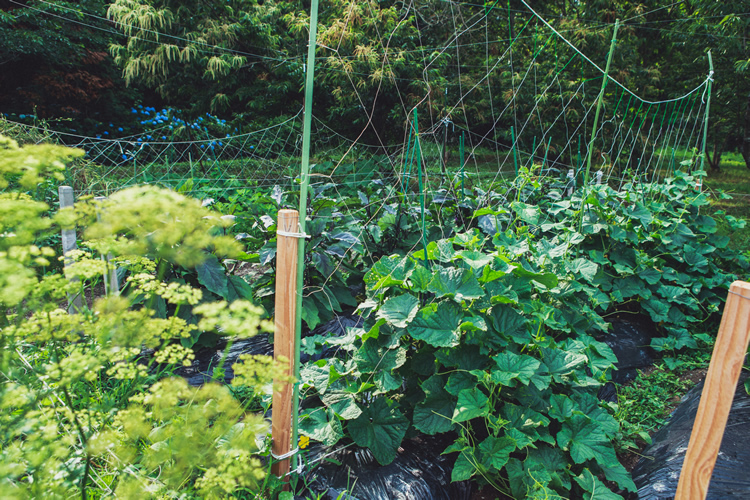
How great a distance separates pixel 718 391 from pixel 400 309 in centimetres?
82

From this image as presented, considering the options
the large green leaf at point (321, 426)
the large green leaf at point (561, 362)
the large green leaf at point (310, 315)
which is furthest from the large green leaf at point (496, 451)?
the large green leaf at point (310, 315)

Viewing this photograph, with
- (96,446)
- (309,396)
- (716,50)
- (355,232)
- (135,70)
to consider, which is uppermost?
(716,50)

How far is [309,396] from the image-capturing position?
149 cm

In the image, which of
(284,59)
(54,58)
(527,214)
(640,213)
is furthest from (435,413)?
(54,58)

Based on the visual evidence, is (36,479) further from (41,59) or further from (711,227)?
(41,59)

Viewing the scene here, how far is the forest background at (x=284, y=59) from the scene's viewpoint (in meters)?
7.41

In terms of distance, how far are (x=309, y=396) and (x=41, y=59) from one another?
10295 mm

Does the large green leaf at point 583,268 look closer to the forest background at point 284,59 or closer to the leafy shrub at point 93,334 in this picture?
the leafy shrub at point 93,334

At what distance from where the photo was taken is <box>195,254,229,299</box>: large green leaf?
6.63 feet

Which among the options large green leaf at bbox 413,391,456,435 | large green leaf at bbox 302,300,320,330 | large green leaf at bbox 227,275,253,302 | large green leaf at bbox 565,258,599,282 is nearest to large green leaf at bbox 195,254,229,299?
large green leaf at bbox 227,275,253,302

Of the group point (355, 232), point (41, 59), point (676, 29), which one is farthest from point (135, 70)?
point (676, 29)

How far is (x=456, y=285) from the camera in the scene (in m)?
1.44

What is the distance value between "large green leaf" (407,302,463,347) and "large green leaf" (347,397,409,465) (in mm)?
260

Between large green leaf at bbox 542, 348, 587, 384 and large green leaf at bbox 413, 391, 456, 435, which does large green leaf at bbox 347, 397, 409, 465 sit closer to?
large green leaf at bbox 413, 391, 456, 435
